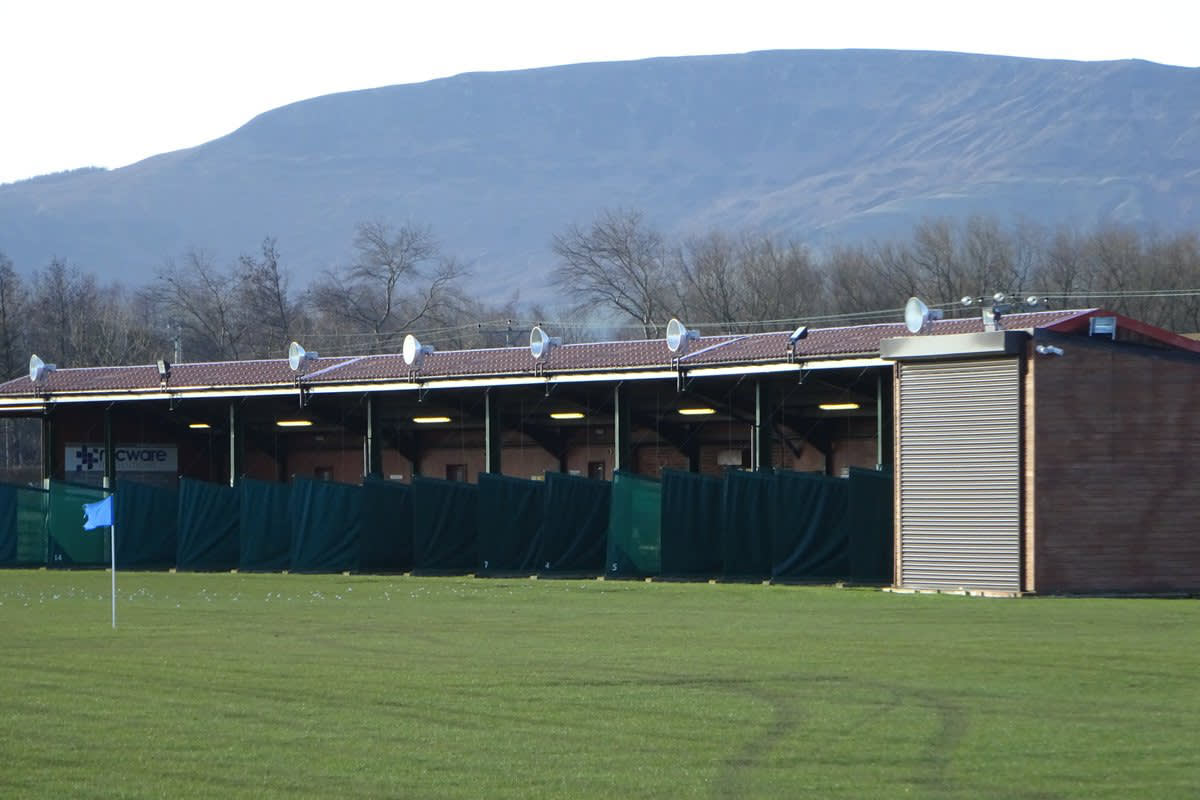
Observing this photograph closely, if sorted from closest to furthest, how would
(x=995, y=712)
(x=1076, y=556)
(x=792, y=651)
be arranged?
1. (x=995, y=712)
2. (x=792, y=651)
3. (x=1076, y=556)

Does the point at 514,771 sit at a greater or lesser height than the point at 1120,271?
lesser

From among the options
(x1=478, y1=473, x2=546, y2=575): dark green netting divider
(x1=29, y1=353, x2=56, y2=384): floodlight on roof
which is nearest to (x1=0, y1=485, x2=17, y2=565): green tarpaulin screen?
(x1=29, y1=353, x2=56, y2=384): floodlight on roof

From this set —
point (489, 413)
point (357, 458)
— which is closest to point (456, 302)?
point (357, 458)

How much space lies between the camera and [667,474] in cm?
3822

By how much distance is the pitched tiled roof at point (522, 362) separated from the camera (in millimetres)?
38125

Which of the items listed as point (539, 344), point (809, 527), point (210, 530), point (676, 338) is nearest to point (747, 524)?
point (809, 527)

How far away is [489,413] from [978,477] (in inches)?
616

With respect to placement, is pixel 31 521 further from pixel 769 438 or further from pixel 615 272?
pixel 615 272

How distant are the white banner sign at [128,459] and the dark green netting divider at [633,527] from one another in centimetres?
2070

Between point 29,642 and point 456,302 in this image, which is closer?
point 29,642

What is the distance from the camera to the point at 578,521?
40938mm

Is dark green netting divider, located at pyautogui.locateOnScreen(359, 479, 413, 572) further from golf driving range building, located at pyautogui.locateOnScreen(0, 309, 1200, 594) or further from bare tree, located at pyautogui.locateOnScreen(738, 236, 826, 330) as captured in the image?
bare tree, located at pyautogui.locateOnScreen(738, 236, 826, 330)

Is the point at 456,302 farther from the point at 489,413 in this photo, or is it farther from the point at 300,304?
the point at 489,413

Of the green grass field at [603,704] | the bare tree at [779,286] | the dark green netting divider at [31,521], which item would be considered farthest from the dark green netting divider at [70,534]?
the bare tree at [779,286]
